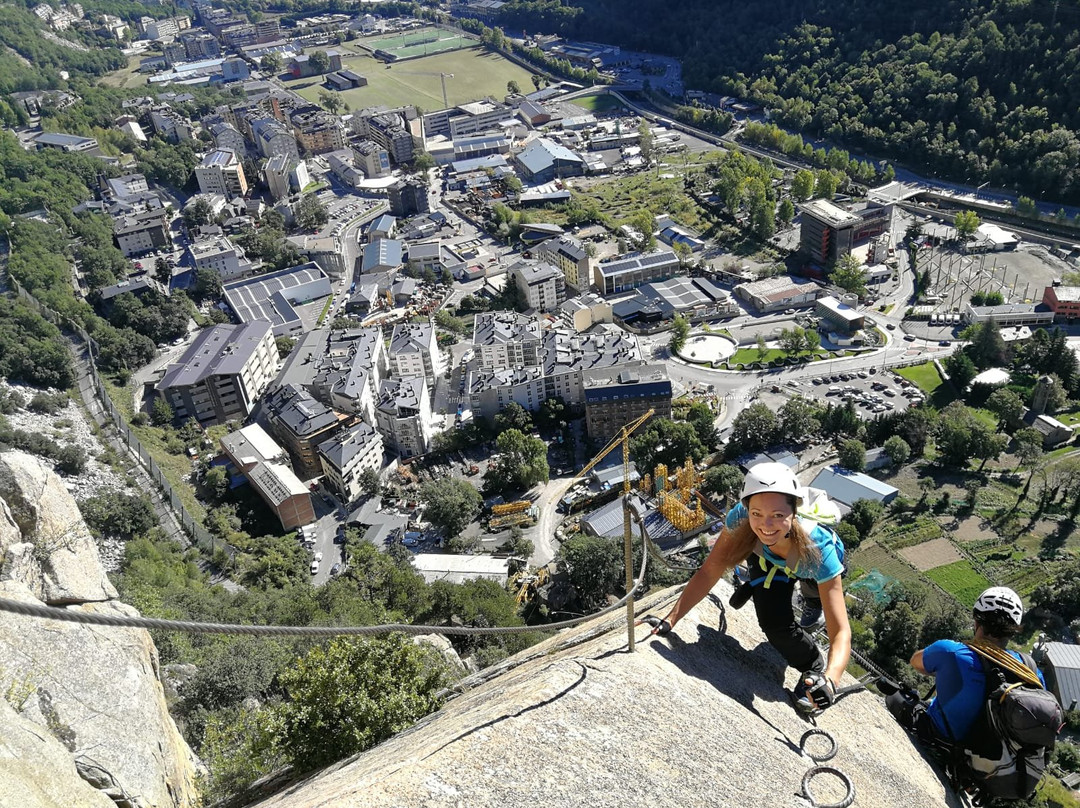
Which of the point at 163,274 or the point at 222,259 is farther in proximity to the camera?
the point at 163,274

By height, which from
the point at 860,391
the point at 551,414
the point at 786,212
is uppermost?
the point at 786,212

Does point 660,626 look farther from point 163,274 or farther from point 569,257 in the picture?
point 163,274

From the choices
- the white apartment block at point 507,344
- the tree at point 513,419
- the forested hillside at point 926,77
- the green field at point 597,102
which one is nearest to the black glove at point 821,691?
the tree at point 513,419

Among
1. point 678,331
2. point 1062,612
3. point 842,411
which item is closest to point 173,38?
point 678,331

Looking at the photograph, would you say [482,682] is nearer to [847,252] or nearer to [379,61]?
[847,252]

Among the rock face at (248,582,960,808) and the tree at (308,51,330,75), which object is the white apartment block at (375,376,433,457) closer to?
the rock face at (248,582,960,808)

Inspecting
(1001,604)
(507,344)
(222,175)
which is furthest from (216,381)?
(1001,604)

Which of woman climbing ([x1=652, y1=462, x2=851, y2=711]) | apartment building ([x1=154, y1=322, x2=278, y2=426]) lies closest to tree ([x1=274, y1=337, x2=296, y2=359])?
apartment building ([x1=154, y1=322, x2=278, y2=426])
